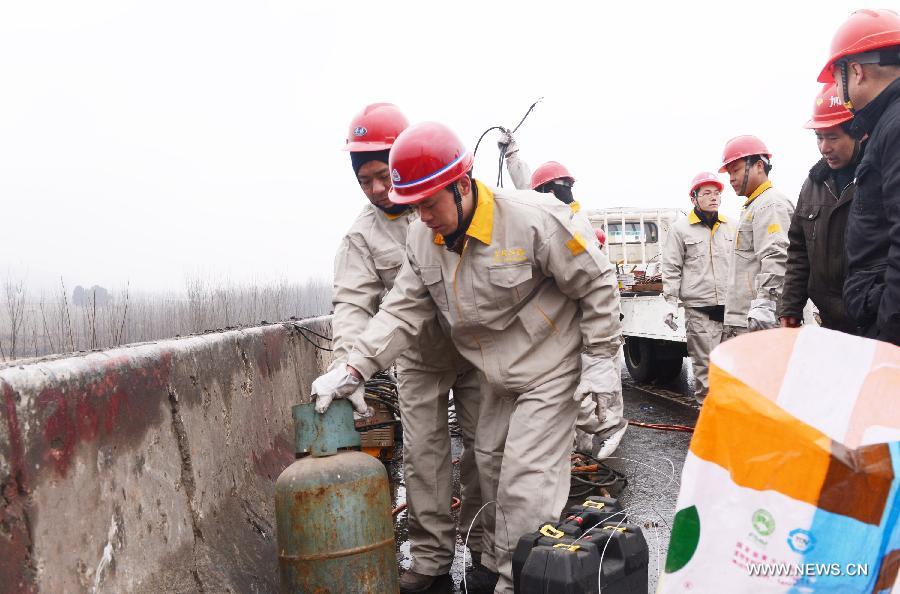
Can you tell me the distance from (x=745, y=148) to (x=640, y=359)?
4170 mm

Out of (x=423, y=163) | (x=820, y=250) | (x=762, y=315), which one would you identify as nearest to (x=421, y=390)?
(x=423, y=163)

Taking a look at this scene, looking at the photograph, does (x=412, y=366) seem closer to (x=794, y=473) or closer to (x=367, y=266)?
(x=367, y=266)

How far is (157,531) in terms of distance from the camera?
2.51m

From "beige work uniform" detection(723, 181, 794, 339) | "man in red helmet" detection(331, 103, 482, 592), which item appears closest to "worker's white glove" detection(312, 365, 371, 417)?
"man in red helmet" detection(331, 103, 482, 592)

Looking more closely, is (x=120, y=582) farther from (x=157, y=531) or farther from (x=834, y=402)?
(x=834, y=402)

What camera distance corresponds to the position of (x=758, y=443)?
1595mm

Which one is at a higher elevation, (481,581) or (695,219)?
(695,219)

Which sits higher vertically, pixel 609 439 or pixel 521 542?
pixel 521 542

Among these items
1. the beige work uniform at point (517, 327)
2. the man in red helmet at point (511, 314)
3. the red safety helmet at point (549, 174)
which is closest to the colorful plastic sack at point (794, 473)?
the man in red helmet at point (511, 314)

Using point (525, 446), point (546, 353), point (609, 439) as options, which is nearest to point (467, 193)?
point (546, 353)

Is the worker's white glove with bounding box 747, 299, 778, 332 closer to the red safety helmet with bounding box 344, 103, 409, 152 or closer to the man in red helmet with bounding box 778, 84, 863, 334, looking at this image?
the man in red helmet with bounding box 778, 84, 863, 334

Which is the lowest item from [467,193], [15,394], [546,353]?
[546,353]

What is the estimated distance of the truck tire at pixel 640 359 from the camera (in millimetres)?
9445

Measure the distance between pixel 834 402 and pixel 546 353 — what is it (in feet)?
6.00
